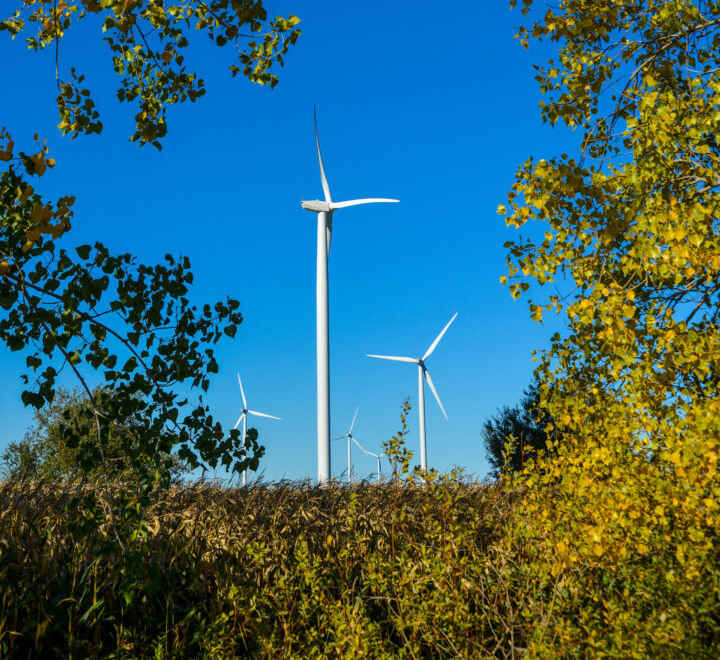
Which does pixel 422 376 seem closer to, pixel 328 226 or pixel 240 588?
pixel 328 226

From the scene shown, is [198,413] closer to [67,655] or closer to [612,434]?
[67,655]

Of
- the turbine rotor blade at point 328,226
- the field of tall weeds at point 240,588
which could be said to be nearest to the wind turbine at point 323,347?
the turbine rotor blade at point 328,226

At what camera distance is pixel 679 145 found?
6.17m

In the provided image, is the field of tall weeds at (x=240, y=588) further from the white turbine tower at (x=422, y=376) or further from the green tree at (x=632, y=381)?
the white turbine tower at (x=422, y=376)

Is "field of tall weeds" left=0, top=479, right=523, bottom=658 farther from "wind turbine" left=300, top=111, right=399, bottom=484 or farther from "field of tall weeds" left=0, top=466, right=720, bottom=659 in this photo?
"wind turbine" left=300, top=111, right=399, bottom=484

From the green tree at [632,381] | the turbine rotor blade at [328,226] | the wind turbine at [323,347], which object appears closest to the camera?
the green tree at [632,381]

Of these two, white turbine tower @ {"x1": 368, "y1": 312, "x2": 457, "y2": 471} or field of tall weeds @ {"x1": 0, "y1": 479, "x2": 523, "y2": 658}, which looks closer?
field of tall weeds @ {"x1": 0, "y1": 479, "x2": 523, "y2": 658}

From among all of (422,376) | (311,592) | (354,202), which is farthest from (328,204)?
(311,592)

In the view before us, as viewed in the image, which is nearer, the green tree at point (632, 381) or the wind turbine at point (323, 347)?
the green tree at point (632, 381)

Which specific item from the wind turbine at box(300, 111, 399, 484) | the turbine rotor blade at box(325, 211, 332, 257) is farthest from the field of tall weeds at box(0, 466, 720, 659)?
the turbine rotor blade at box(325, 211, 332, 257)

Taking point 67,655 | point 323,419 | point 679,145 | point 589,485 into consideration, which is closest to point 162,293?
point 67,655

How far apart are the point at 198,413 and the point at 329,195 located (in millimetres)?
17210

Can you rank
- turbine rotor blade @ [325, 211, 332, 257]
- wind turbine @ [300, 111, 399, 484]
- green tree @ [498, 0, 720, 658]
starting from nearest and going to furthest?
green tree @ [498, 0, 720, 658] < wind turbine @ [300, 111, 399, 484] < turbine rotor blade @ [325, 211, 332, 257]

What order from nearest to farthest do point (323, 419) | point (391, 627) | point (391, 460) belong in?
point (391, 627) < point (391, 460) < point (323, 419)
